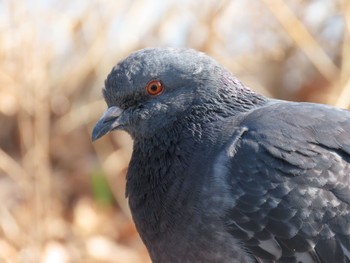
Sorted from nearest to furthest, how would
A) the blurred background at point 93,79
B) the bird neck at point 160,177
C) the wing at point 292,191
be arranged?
1. the wing at point 292,191
2. the bird neck at point 160,177
3. the blurred background at point 93,79

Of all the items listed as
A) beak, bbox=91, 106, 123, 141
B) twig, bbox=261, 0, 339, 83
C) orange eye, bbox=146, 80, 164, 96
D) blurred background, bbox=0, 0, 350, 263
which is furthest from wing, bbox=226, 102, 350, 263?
twig, bbox=261, 0, 339, 83

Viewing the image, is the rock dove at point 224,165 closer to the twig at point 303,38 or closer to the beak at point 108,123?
the beak at point 108,123

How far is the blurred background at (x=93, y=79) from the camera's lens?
8375 millimetres

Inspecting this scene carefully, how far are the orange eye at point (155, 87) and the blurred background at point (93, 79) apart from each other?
268 cm

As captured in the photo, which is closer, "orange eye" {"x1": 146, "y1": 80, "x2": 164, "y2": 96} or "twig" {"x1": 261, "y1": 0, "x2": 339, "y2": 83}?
"orange eye" {"x1": 146, "y1": 80, "x2": 164, "y2": 96}

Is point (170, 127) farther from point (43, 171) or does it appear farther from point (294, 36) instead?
point (294, 36)

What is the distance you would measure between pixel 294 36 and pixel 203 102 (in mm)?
3774

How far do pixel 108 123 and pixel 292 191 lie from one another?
1318 millimetres

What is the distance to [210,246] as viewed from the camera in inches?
198

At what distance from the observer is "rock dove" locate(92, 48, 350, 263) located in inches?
196

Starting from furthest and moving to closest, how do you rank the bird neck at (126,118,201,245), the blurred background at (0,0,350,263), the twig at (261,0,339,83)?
the twig at (261,0,339,83) < the blurred background at (0,0,350,263) < the bird neck at (126,118,201,245)

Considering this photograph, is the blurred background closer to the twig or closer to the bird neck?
the twig

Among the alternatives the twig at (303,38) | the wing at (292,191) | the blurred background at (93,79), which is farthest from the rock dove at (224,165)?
the twig at (303,38)

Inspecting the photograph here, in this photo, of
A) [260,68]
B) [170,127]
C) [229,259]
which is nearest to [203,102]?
[170,127]
